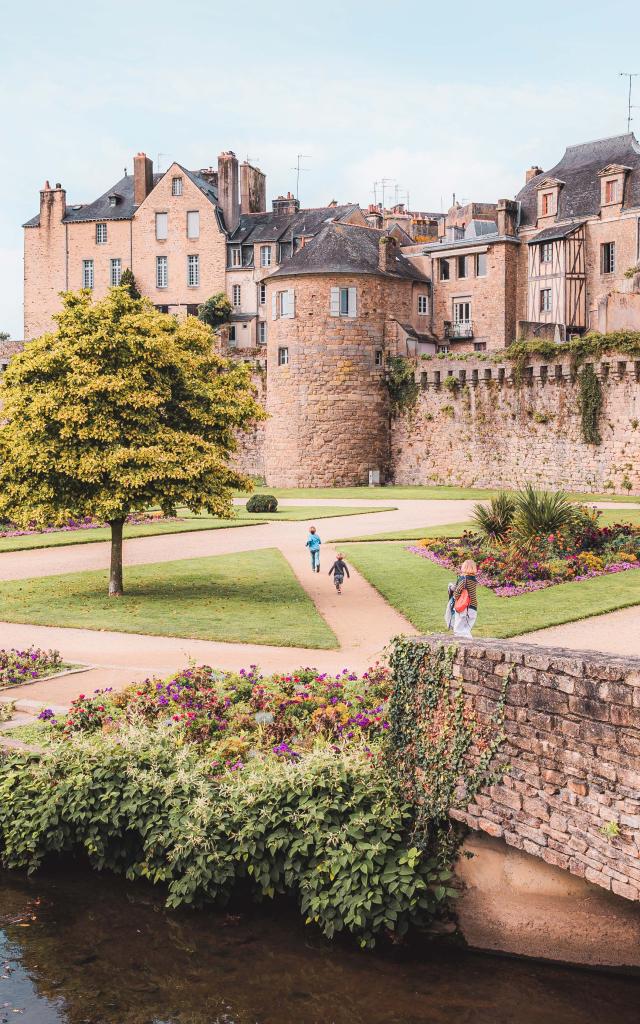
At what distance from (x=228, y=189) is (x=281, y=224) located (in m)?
4.55

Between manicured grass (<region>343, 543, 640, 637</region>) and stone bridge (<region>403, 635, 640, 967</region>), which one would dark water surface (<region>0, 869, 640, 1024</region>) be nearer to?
stone bridge (<region>403, 635, 640, 967</region>)

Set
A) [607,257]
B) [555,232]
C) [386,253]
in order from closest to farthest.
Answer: [386,253]
[607,257]
[555,232]

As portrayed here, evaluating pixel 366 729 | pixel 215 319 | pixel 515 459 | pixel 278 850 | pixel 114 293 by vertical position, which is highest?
pixel 215 319

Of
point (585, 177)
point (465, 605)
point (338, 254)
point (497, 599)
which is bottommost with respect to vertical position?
point (497, 599)

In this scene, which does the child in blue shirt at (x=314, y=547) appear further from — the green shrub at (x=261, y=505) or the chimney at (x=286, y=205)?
the chimney at (x=286, y=205)

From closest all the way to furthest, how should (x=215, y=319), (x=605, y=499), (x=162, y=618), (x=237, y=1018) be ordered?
(x=237, y=1018)
(x=162, y=618)
(x=605, y=499)
(x=215, y=319)

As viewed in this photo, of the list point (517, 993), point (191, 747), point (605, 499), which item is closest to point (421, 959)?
point (517, 993)

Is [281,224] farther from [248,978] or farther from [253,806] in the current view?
[248,978]

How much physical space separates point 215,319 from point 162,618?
50.8m

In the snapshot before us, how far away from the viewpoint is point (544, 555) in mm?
22609

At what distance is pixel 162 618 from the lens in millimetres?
18891

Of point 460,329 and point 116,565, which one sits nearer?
point 116,565

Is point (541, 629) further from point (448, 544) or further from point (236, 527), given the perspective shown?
point (236, 527)

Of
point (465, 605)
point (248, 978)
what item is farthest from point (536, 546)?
point (248, 978)
